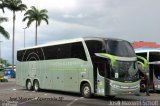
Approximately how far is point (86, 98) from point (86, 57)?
2.44 metres

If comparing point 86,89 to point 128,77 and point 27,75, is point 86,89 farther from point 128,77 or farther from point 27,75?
point 27,75

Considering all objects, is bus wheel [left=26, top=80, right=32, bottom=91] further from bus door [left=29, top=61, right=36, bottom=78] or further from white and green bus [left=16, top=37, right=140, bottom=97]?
white and green bus [left=16, top=37, right=140, bottom=97]

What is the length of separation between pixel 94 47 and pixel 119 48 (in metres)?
1.49

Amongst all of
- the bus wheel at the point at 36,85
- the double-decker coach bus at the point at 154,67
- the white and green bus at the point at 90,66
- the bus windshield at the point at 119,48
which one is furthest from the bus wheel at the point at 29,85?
the bus windshield at the point at 119,48

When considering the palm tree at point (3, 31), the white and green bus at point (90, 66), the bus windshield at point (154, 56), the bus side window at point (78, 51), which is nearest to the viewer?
the white and green bus at point (90, 66)

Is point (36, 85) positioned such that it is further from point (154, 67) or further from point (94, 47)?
point (154, 67)

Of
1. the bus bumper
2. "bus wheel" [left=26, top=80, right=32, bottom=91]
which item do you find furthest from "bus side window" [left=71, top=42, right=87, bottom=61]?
"bus wheel" [left=26, top=80, right=32, bottom=91]

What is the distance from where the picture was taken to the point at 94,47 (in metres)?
21.8

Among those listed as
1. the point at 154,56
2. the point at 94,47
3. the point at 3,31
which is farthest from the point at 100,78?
the point at 3,31

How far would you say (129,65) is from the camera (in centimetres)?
2114

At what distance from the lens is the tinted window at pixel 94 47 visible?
2132 centimetres

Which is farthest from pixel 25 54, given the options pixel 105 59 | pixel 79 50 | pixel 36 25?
pixel 36 25

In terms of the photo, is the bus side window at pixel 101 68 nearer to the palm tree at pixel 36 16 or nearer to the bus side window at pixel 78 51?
the bus side window at pixel 78 51

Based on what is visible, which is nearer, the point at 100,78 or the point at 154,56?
the point at 100,78
